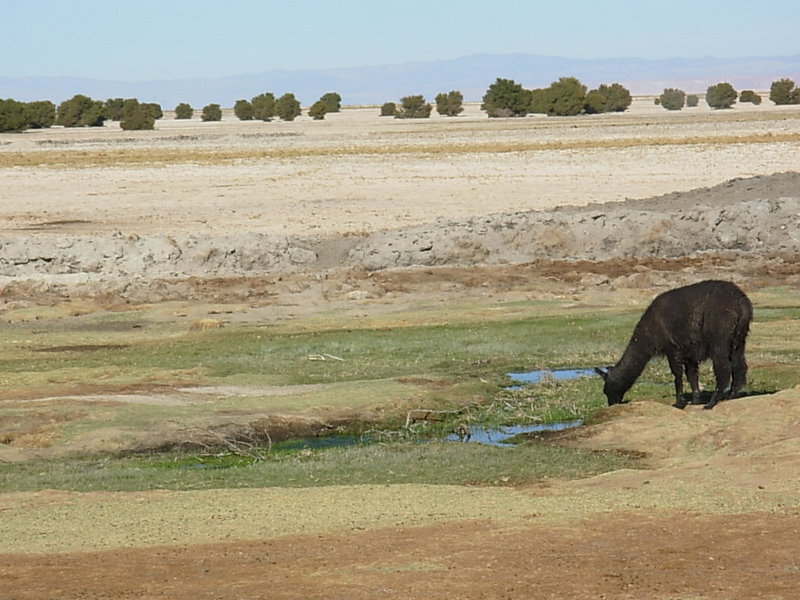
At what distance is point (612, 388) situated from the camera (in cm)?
2039

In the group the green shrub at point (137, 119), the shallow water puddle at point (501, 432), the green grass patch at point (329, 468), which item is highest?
the green shrub at point (137, 119)

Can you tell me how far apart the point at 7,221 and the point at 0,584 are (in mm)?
39850

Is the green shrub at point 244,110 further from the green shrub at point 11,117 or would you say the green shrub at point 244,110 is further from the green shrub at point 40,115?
the green shrub at point 11,117

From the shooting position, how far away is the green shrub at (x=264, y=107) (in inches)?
6348

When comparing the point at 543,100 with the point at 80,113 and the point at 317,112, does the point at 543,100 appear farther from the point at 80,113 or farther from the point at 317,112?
the point at 80,113

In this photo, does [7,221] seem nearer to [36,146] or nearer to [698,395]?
[698,395]

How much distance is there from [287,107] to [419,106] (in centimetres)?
1659

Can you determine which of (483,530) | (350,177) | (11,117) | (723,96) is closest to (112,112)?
(11,117)

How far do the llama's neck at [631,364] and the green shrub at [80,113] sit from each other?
137 m

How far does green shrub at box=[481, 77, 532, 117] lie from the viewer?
495ft

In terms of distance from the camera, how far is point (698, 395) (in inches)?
790

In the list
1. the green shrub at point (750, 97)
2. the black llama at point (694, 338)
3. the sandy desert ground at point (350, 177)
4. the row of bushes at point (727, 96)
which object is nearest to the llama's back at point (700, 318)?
the black llama at point (694, 338)

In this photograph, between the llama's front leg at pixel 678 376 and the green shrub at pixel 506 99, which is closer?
the llama's front leg at pixel 678 376

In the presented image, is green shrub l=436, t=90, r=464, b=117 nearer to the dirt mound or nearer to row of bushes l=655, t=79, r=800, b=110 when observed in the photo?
row of bushes l=655, t=79, r=800, b=110
